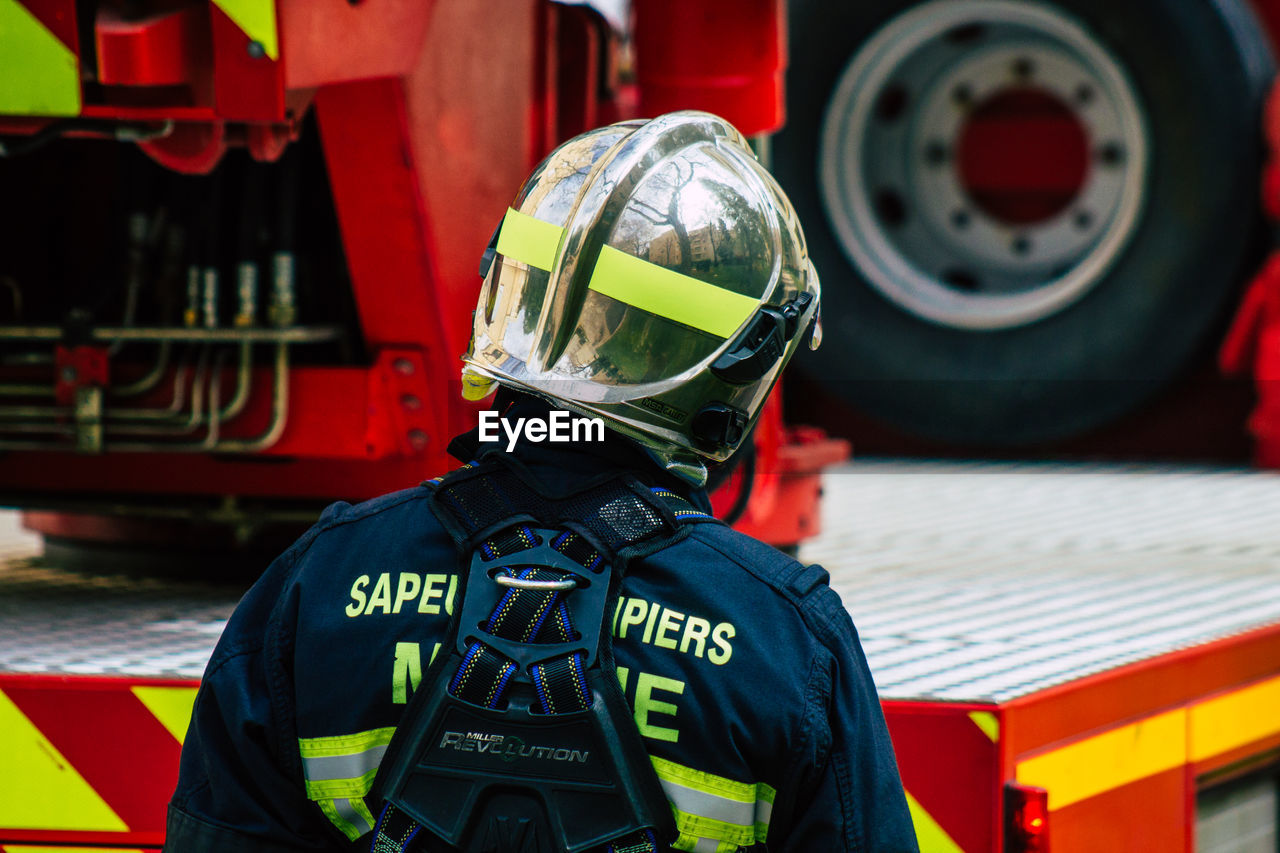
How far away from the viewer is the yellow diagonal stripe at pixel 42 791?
1827 millimetres

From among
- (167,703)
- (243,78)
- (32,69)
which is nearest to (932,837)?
(167,703)

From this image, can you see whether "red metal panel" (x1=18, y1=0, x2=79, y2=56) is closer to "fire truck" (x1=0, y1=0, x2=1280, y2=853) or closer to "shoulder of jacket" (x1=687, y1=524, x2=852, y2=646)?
"fire truck" (x1=0, y1=0, x2=1280, y2=853)

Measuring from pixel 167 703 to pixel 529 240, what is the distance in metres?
0.75

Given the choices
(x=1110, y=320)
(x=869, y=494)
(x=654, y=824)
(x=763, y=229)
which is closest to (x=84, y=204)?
(x=763, y=229)

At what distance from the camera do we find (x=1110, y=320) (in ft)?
13.3

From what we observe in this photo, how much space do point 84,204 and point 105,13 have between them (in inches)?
32.6

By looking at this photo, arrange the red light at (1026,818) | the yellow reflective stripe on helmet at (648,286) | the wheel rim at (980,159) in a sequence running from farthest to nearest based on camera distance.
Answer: the wheel rim at (980,159), the red light at (1026,818), the yellow reflective stripe on helmet at (648,286)

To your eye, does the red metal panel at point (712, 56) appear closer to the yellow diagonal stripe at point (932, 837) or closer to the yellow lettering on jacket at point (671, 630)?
the yellow diagonal stripe at point (932, 837)

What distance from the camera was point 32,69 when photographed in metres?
1.87

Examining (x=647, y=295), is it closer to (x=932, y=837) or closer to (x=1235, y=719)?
(x=932, y=837)

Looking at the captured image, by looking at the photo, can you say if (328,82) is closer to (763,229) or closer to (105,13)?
(105,13)

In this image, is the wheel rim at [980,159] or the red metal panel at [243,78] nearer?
the red metal panel at [243,78]

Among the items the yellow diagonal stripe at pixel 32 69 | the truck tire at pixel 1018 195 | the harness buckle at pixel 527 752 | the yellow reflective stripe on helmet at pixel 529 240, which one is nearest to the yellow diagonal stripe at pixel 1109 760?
the harness buckle at pixel 527 752

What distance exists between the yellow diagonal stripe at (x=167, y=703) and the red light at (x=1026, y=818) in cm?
90
